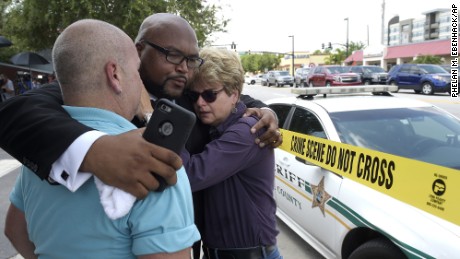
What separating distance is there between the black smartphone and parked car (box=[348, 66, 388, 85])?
84.1ft

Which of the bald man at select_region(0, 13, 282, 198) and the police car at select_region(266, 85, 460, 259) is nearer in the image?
the bald man at select_region(0, 13, 282, 198)

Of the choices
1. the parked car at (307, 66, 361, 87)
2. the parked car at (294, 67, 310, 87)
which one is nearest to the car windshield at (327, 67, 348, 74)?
the parked car at (307, 66, 361, 87)

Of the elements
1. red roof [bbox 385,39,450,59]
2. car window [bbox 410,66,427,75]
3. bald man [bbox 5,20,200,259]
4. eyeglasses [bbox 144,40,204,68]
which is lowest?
car window [bbox 410,66,427,75]

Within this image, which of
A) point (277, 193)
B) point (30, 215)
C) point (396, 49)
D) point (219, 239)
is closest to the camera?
point (30, 215)

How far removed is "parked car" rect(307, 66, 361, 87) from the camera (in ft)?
77.8

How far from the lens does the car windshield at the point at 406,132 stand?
3.21 meters

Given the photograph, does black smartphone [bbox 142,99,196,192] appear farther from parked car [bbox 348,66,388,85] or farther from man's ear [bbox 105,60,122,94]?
parked car [bbox 348,66,388,85]

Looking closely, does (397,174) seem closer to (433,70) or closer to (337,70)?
(433,70)

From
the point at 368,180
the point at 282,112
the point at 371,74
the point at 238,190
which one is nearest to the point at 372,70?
the point at 371,74

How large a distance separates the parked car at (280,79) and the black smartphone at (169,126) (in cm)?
3793

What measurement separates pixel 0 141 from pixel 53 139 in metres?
0.26

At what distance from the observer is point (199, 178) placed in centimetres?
160

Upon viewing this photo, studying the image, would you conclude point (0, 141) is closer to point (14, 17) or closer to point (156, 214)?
point (156, 214)

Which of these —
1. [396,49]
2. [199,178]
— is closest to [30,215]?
[199,178]
